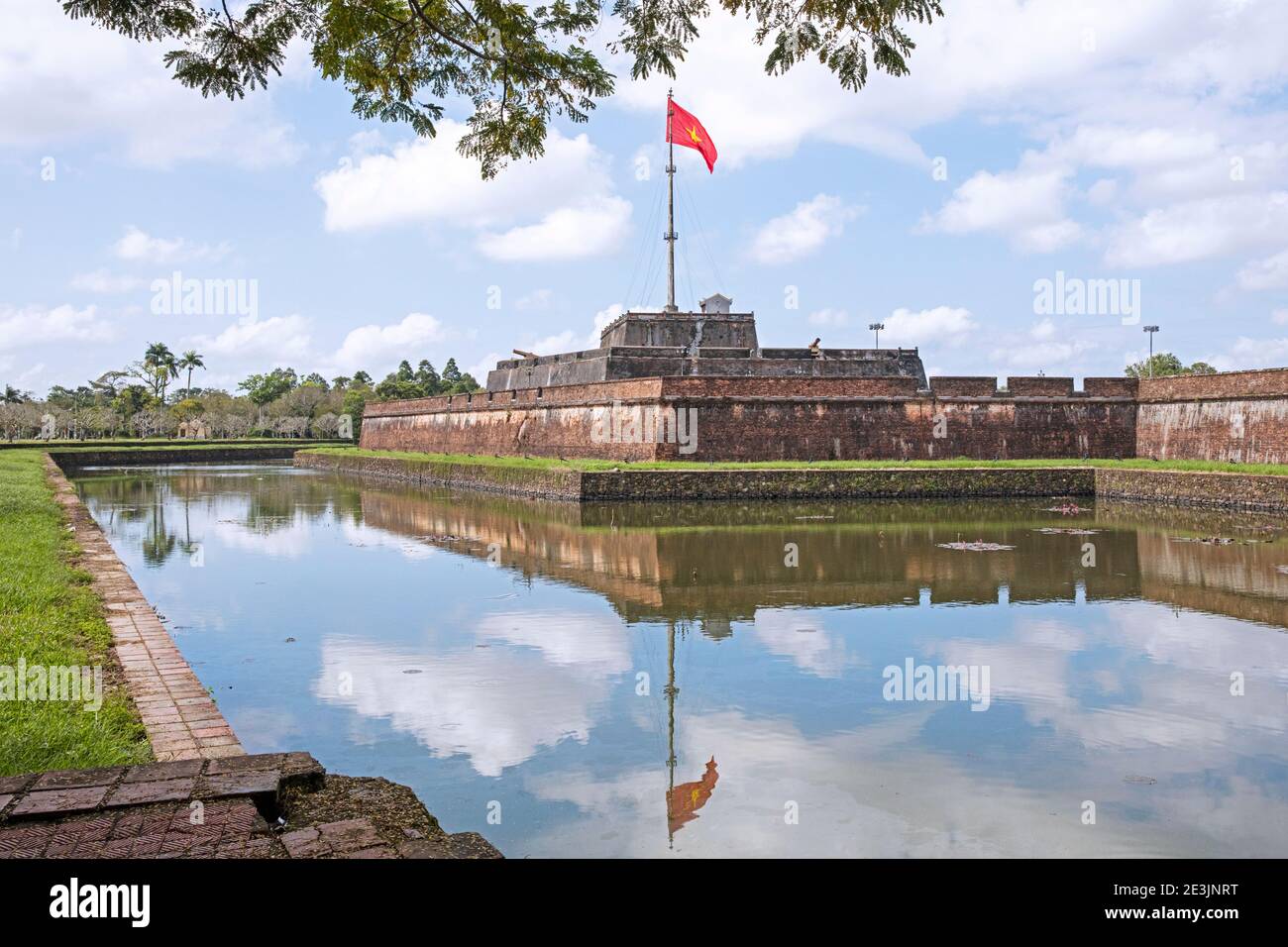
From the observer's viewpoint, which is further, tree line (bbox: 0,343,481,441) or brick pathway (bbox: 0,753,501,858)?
tree line (bbox: 0,343,481,441)

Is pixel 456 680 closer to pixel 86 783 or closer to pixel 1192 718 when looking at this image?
pixel 86 783

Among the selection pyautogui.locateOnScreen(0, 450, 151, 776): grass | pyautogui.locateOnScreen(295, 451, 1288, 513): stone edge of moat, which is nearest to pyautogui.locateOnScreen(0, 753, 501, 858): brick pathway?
pyautogui.locateOnScreen(0, 450, 151, 776): grass

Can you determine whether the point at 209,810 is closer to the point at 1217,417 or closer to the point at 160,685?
the point at 160,685

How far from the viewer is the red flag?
20.4 metres

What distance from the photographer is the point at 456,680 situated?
4848 millimetres

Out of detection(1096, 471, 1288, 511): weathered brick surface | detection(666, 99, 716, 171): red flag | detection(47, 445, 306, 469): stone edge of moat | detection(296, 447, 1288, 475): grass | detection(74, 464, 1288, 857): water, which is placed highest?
detection(666, 99, 716, 171): red flag

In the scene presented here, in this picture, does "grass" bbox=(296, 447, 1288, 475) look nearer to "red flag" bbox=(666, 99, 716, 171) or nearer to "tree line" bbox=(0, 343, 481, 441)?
"red flag" bbox=(666, 99, 716, 171)

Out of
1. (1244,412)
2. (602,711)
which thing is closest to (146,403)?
(1244,412)

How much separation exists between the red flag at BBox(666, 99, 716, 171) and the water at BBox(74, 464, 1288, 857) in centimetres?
1208

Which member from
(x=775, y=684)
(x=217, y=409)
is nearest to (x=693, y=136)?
(x=775, y=684)

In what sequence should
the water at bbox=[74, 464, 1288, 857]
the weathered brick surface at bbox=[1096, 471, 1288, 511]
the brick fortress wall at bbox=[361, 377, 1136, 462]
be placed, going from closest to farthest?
1. the water at bbox=[74, 464, 1288, 857]
2. the weathered brick surface at bbox=[1096, 471, 1288, 511]
3. the brick fortress wall at bbox=[361, 377, 1136, 462]

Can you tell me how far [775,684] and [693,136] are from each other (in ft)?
57.6

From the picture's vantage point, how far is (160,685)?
3.95 metres

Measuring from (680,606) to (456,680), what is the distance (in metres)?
2.26
